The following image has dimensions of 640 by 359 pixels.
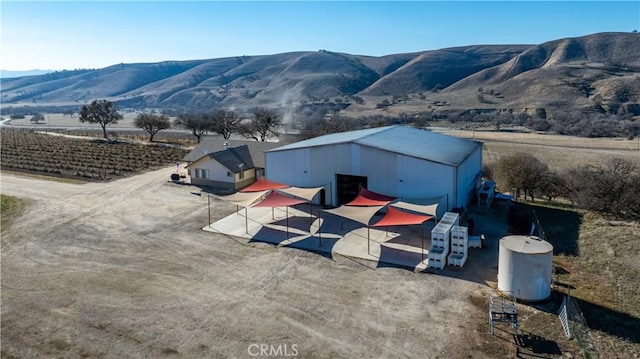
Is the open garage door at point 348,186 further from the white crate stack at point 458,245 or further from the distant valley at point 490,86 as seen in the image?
the distant valley at point 490,86

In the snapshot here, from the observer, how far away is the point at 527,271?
15.6 m

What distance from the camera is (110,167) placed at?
44906mm

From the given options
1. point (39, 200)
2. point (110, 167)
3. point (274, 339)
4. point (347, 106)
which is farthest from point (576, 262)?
point (347, 106)

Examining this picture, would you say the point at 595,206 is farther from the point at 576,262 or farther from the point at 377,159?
the point at 377,159

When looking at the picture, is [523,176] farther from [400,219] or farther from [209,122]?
[209,122]

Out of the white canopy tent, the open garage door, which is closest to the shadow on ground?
the white canopy tent

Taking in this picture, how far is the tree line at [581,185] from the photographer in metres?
24.3

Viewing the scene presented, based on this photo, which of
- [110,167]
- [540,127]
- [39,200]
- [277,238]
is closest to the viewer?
[277,238]

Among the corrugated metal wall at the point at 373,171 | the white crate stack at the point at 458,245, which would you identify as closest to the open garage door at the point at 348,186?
the corrugated metal wall at the point at 373,171

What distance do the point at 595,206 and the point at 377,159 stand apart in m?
12.2

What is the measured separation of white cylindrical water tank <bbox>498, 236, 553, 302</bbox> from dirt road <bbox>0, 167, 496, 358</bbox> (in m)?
1.31

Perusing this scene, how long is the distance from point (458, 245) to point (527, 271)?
12.6 feet

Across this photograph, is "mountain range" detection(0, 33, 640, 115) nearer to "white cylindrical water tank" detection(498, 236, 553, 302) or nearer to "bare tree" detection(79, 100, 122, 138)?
"bare tree" detection(79, 100, 122, 138)

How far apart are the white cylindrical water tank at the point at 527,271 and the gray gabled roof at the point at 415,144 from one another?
29.7ft
